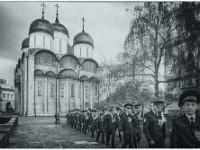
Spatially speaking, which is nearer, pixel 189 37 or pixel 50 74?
pixel 189 37

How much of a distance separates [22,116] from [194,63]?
Result: 34.5 feet

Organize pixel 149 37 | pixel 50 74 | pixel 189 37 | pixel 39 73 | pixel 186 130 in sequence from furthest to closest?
pixel 50 74
pixel 39 73
pixel 149 37
pixel 189 37
pixel 186 130

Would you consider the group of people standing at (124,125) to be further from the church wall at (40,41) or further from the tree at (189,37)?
the church wall at (40,41)

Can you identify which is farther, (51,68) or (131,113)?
(51,68)

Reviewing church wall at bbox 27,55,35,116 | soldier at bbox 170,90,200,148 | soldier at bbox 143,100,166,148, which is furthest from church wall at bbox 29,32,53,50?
soldier at bbox 170,90,200,148

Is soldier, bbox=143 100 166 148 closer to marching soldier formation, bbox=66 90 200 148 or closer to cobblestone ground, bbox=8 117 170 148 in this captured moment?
marching soldier formation, bbox=66 90 200 148

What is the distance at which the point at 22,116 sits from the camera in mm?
13953

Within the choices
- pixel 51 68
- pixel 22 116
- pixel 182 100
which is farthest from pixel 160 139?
pixel 51 68

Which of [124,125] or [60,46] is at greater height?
[60,46]

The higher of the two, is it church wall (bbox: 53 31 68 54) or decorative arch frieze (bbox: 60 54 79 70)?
church wall (bbox: 53 31 68 54)

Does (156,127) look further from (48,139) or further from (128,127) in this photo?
(48,139)

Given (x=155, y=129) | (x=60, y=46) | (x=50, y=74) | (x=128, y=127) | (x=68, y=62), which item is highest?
(x=60, y=46)

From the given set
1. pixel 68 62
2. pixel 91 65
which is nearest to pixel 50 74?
pixel 68 62

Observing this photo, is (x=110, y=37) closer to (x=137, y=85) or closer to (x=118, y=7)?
(x=118, y=7)
